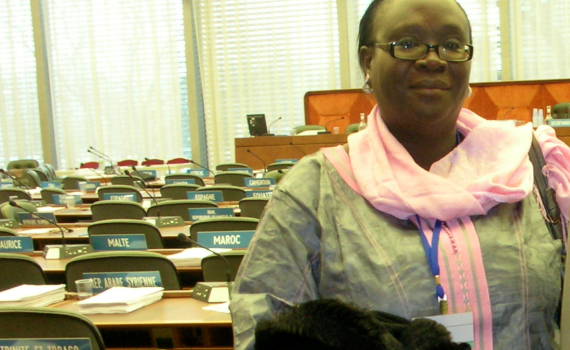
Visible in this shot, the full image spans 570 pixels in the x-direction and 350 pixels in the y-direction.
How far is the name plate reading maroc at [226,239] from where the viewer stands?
3955 mm

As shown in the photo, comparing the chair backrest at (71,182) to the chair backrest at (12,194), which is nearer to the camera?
the chair backrest at (12,194)

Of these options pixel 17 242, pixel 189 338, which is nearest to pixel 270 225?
pixel 189 338

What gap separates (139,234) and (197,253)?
0.60 m

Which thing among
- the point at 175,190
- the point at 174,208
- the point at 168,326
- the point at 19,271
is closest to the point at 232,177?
the point at 175,190

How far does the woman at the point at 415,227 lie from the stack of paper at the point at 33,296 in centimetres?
205

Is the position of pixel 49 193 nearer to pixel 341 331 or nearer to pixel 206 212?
pixel 206 212

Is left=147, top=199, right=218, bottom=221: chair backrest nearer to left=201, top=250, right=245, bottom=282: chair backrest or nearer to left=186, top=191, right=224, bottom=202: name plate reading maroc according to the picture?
left=186, top=191, right=224, bottom=202: name plate reading maroc

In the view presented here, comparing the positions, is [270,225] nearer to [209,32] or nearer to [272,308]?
[272,308]

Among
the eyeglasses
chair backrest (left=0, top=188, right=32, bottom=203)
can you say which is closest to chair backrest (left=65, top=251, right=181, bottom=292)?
the eyeglasses

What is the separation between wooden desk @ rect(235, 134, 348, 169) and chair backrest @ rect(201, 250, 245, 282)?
6.98 meters

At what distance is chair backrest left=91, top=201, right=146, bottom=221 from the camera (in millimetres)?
5645

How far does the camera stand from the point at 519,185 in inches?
48.1

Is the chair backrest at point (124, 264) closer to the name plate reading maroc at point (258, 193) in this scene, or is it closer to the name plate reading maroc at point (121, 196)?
the name plate reading maroc at point (258, 193)

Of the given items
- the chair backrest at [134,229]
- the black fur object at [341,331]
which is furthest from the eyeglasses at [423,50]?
the chair backrest at [134,229]
